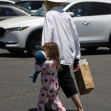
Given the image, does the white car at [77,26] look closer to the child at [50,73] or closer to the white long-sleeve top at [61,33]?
the white long-sleeve top at [61,33]

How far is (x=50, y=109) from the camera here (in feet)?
25.5

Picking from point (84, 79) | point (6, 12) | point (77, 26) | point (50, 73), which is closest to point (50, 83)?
point (50, 73)

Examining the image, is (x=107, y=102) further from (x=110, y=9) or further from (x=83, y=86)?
(x=110, y=9)

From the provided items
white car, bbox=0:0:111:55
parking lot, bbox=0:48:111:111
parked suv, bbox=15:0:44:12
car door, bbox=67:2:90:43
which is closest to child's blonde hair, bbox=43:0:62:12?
parking lot, bbox=0:48:111:111

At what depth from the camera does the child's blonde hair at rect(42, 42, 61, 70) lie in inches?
276

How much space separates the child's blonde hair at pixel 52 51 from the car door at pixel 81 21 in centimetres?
876

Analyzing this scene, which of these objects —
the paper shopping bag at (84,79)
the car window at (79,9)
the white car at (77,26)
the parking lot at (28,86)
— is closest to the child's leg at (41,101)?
the paper shopping bag at (84,79)

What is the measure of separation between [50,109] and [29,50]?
311 inches

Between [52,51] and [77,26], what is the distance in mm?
8801

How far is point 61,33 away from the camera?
7281 mm

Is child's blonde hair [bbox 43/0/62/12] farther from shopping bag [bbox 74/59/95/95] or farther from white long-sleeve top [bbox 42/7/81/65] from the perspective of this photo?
shopping bag [bbox 74/59/95/95]

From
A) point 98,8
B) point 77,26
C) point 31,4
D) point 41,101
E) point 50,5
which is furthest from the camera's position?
point 31,4

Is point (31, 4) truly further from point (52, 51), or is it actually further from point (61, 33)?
point (52, 51)

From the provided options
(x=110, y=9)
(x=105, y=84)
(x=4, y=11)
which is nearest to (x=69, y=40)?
(x=105, y=84)
